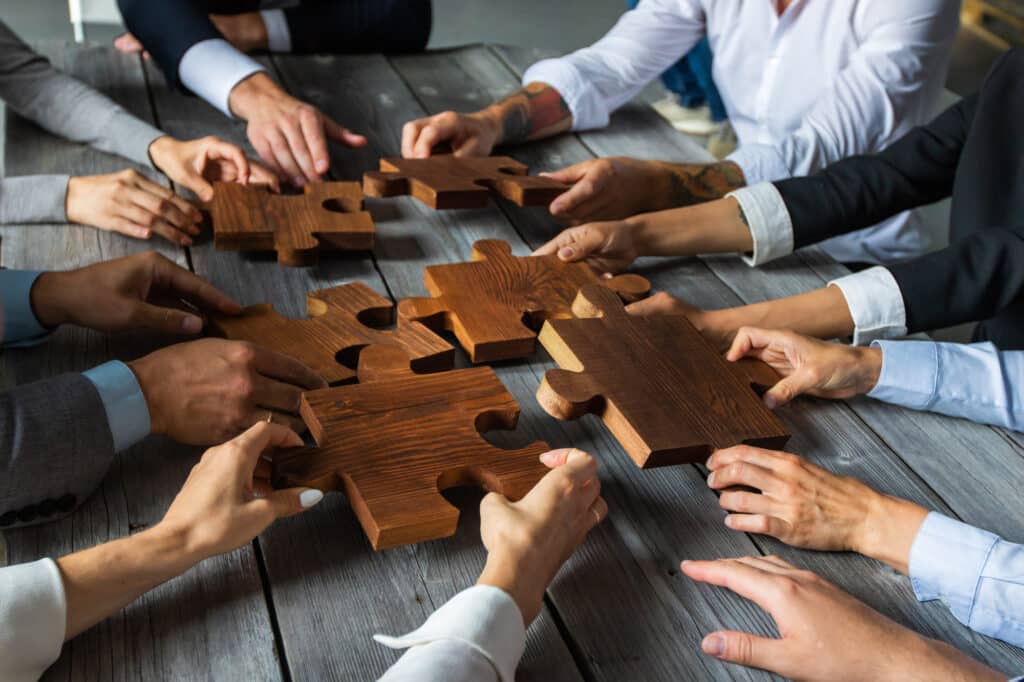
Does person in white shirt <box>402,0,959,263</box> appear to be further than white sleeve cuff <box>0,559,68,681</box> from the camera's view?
Yes

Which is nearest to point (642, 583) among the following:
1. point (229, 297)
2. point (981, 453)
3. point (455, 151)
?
point (981, 453)

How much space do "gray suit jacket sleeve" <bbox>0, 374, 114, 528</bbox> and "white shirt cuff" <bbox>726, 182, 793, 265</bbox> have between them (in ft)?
3.76

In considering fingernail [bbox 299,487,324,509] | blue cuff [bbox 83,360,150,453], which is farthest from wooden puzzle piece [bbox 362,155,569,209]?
fingernail [bbox 299,487,324,509]

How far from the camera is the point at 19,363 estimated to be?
1236mm

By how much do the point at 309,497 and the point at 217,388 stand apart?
0.23m

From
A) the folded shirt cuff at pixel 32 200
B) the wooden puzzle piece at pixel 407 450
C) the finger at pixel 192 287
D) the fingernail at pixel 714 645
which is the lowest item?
the folded shirt cuff at pixel 32 200

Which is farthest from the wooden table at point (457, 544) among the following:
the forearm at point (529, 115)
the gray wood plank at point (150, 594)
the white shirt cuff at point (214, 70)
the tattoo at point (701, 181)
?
the white shirt cuff at point (214, 70)

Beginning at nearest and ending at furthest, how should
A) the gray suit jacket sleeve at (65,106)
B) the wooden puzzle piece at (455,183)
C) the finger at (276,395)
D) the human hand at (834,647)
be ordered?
1. the human hand at (834,647)
2. the finger at (276,395)
3. the wooden puzzle piece at (455,183)
4. the gray suit jacket sleeve at (65,106)

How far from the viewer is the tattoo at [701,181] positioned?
1.84 metres

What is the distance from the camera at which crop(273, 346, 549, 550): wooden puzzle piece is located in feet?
3.25

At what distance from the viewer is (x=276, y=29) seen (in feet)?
7.54

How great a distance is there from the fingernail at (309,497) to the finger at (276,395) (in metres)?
0.18

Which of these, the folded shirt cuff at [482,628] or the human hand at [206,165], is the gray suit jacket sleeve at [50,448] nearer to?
the folded shirt cuff at [482,628]

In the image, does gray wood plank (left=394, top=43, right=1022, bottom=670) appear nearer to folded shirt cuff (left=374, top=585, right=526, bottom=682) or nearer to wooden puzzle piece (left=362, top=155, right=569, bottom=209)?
wooden puzzle piece (left=362, top=155, right=569, bottom=209)
